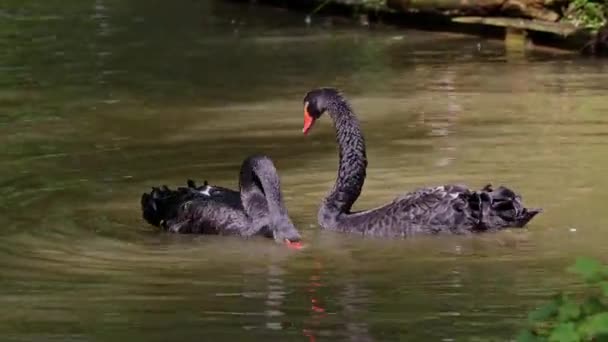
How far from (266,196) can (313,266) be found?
44.3 inches

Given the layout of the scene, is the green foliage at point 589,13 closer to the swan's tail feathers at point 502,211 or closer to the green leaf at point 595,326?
the swan's tail feathers at point 502,211

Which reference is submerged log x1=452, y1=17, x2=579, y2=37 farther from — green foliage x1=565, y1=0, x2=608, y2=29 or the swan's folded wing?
the swan's folded wing

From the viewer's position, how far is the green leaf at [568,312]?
17.2ft

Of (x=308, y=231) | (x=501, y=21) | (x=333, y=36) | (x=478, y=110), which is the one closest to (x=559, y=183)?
(x=308, y=231)

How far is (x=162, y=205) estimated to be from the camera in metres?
10.8

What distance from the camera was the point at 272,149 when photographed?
537 inches

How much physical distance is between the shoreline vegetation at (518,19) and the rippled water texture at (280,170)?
1.20 feet

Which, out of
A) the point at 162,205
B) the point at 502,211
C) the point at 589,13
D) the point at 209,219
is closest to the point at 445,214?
the point at 502,211

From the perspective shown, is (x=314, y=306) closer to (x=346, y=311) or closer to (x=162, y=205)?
(x=346, y=311)

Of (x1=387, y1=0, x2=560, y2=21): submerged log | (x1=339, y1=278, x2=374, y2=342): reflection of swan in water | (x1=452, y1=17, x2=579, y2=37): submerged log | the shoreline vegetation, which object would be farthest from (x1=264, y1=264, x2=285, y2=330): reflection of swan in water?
(x1=387, y1=0, x2=560, y2=21): submerged log

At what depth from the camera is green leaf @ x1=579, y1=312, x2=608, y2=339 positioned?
5.08 m

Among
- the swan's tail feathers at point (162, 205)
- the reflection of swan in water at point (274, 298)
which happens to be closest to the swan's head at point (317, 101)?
the swan's tail feathers at point (162, 205)

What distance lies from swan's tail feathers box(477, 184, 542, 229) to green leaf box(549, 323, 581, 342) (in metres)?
4.92

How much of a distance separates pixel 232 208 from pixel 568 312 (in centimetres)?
554
